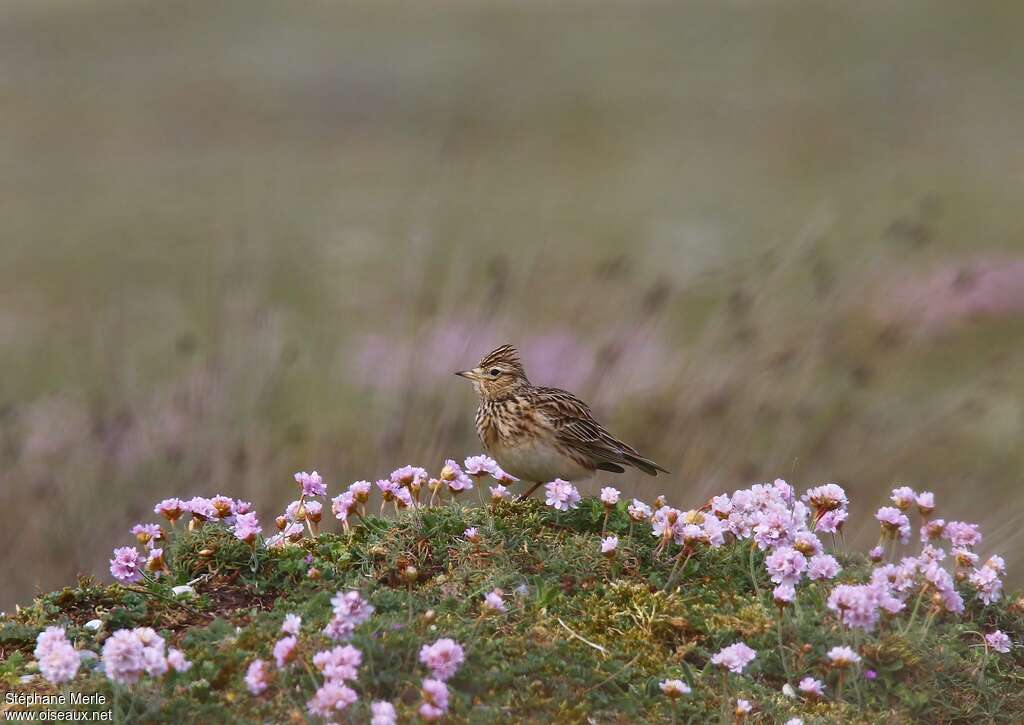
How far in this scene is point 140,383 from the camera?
10.7 meters

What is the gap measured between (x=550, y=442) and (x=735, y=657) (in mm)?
1903

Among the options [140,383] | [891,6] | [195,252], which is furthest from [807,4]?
[140,383]

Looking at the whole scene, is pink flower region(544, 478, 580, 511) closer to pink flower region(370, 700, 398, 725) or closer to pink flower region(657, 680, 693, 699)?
pink flower region(657, 680, 693, 699)

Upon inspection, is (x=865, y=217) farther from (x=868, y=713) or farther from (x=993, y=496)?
(x=868, y=713)

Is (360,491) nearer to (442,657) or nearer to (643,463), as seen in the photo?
(442,657)

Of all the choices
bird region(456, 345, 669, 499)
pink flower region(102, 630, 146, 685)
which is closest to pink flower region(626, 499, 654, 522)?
bird region(456, 345, 669, 499)

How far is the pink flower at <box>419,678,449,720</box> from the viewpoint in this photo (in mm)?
4180

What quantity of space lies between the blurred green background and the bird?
3.14 feet

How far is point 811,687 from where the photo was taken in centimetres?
472

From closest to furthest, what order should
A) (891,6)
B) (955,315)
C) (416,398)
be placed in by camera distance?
(416,398)
(955,315)
(891,6)

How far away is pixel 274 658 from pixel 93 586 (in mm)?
1117

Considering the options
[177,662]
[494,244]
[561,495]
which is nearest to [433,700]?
[177,662]

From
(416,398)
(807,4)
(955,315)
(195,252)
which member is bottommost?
(416,398)

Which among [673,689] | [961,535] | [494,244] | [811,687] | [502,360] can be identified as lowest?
[673,689]
